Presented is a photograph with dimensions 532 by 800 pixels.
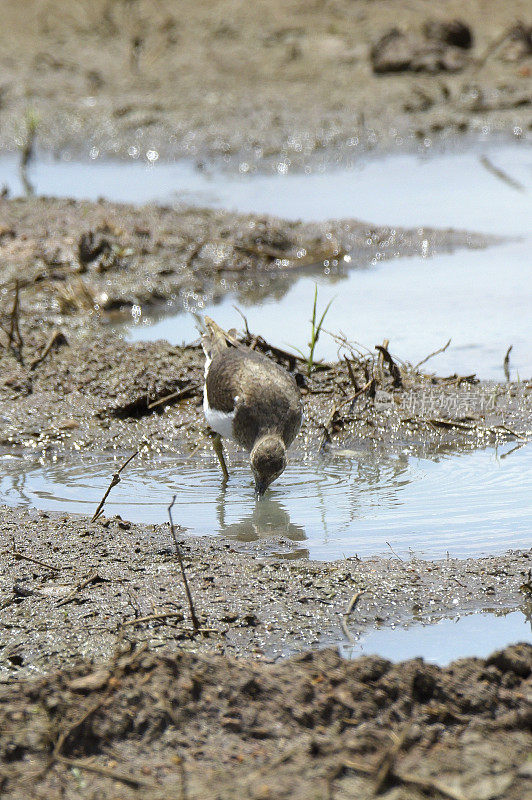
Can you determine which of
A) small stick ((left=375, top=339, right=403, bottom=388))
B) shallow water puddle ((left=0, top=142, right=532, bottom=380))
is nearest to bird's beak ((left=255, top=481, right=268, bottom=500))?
small stick ((left=375, top=339, right=403, bottom=388))

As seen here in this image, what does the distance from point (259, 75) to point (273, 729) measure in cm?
1656

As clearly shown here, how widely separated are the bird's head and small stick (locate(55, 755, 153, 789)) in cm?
280

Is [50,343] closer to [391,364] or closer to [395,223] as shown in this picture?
[391,364]

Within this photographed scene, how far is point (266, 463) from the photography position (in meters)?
5.60

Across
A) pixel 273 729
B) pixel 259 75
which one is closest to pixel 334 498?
pixel 273 729

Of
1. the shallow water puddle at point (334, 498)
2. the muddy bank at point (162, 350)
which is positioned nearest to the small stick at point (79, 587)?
the shallow water puddle at point (334, 498)

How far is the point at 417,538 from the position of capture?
16.6 ft

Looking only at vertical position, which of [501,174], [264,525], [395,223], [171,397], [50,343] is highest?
[501,174]

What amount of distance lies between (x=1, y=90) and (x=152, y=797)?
59.0 feet

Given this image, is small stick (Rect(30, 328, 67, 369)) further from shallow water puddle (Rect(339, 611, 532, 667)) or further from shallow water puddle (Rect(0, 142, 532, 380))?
shallow water puddle (Rect(339, 611, 532, 667))

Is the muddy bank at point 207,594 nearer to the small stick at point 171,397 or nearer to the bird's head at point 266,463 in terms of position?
the bird's head at point 266,463

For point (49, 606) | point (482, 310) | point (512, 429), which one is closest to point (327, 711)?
Result: point (49, 606)

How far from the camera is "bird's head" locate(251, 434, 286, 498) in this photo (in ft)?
18.4

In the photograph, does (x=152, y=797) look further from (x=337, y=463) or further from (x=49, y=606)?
(x=337, y=463)
